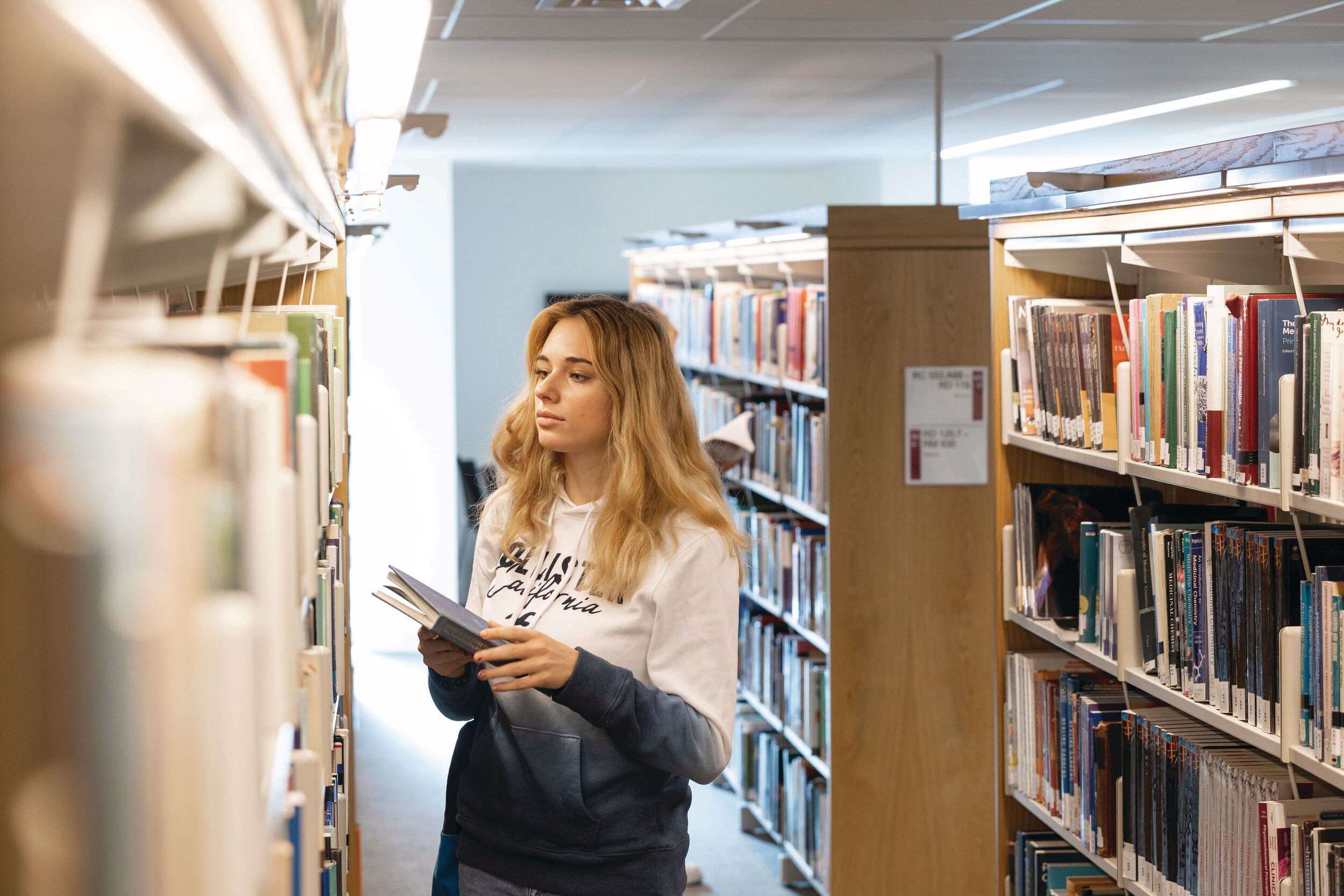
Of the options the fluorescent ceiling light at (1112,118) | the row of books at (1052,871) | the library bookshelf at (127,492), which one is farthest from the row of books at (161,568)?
the fluorescent ceiling light at (1112,118)

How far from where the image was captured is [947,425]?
3.31 metres

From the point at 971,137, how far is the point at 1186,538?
4.51m

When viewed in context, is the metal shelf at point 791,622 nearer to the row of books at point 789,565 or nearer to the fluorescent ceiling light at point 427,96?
the row of books at point 789,565

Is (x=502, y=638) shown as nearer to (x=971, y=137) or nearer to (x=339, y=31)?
(x=339, y=31)

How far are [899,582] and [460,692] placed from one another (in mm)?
1879

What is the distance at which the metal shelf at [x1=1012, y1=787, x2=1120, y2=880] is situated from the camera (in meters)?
2.29

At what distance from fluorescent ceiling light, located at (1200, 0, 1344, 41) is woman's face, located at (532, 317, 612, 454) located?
2.41 metres

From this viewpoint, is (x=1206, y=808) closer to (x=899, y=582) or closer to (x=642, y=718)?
(x=642, y=718)

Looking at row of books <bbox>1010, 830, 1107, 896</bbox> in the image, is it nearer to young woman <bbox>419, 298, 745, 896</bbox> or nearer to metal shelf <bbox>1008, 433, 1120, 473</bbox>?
metal shelf <bbox>1008, 433, 1120, 473</bbox>

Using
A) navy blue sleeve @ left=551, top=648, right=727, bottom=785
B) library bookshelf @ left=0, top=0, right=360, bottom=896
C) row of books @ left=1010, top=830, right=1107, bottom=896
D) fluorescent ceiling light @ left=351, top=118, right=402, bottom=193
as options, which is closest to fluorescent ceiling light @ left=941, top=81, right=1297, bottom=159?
row of books @ left=1010, top=830, right=1107, bottom=896

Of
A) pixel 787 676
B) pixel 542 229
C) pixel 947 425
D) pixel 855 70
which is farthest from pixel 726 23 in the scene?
pixel 542 229

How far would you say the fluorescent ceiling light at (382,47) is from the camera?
3.76 feet

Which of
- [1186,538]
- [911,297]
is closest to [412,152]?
[911,297]

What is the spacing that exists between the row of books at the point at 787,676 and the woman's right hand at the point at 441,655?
192 cm
